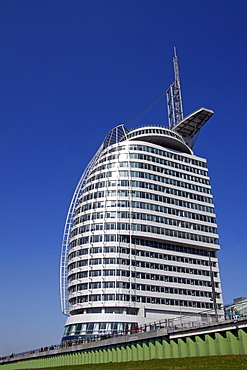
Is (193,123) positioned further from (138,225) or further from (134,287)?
(134,287)

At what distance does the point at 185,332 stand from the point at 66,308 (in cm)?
6305

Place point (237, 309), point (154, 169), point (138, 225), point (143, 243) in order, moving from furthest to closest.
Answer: point (154, 169) → point (143, 243) → point (138, 225) → point (237, 309)

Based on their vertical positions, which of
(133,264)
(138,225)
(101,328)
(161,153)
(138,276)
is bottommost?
(101,328)

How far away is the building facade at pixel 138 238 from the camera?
279 feet

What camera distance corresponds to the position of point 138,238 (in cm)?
9238

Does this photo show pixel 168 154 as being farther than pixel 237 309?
Yes

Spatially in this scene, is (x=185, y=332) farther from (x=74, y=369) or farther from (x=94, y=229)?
(x=94, y=229)

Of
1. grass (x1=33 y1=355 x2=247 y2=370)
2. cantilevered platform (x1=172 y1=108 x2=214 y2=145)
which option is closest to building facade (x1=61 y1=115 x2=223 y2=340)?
cantilevered platform (x1=172 y1=108 x2=214 y2=145)

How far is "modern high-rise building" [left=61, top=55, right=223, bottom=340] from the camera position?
85.1 m

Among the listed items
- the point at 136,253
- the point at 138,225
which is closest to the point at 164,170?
the point at 138,225

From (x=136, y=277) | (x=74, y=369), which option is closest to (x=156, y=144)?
(x=136, y=277)

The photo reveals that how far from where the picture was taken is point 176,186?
103562 millimetres

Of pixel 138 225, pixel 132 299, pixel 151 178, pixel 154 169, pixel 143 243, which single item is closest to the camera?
pixel 132 299

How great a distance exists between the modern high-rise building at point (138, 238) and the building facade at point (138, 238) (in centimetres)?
23
